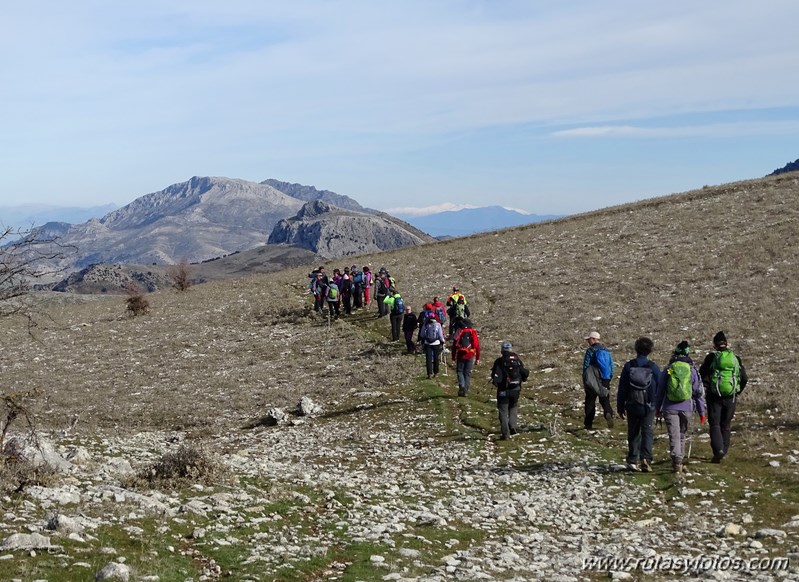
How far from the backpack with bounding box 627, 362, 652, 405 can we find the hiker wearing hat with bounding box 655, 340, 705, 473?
345mm

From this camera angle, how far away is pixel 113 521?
1144 centimetres

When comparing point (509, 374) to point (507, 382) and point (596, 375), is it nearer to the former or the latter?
point (507, 382)

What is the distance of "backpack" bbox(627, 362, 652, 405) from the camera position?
1625 cm

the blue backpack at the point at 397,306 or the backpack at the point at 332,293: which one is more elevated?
the backpack at the point at 332,293

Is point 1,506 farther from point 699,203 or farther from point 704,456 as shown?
point 699,203

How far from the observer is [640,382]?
641 inches

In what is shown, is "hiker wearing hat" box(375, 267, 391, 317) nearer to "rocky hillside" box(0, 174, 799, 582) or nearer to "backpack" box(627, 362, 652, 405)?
"rocky hillside" box(0, 174, 799, 582)

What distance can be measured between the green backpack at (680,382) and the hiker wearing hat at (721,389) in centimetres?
104

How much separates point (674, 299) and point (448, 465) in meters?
22.7

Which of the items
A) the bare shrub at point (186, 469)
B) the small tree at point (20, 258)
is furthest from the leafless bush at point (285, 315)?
the small tree at point (20, 258)

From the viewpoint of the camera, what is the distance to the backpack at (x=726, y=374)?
1659cm

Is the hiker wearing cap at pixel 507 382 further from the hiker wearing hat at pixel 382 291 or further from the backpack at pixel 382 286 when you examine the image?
the backpack at pixel 382 286

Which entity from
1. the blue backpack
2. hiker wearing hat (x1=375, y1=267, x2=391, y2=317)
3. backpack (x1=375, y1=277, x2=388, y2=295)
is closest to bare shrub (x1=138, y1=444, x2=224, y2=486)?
the blue backpack

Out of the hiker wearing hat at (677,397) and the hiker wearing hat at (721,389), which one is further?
the hiker wearing hat at (721,389)
